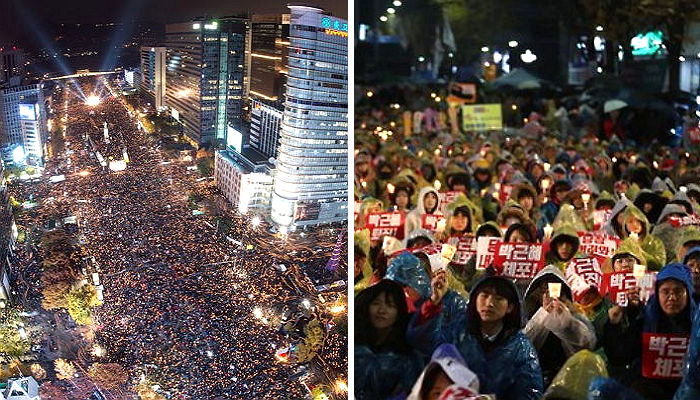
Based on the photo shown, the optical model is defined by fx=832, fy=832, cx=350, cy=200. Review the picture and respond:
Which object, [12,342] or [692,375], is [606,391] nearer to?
[692,375]

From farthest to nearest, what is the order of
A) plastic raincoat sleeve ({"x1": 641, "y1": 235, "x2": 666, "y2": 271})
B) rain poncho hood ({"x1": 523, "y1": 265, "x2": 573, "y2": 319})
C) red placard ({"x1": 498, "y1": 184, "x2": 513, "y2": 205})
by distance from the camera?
red placard ({"x1": 498, "y1": 184, "x2": 513, "y2": 205})
plastic raincoat sleeve ({"x1": 641, "y1": 235, "x2": 666, "y2": 271})
rain poncho hood ({"x1": 523, "y1": 265, "x2": 573, "y2": 319})

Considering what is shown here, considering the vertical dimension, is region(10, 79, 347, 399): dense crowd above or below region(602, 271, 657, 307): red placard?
above

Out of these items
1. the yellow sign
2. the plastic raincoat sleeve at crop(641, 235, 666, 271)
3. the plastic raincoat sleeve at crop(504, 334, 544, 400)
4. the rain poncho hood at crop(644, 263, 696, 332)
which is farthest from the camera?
the yellow sign

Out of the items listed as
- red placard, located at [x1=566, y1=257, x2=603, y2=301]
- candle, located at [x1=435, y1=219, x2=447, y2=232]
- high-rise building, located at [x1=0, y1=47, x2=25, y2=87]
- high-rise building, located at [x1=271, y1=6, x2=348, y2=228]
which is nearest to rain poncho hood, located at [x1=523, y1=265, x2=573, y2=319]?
red placard, located at [x1=566, y1=257, x2=603, y2=301]

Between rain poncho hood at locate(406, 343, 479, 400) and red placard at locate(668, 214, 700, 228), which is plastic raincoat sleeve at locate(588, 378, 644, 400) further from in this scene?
red placard at locate(668, 214, 700, 228)

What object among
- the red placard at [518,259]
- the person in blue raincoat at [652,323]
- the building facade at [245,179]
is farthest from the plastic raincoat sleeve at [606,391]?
the building facade at [245,179]

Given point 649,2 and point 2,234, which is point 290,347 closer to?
point 2,234

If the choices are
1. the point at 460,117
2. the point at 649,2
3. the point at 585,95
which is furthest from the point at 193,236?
the point at 585,95
